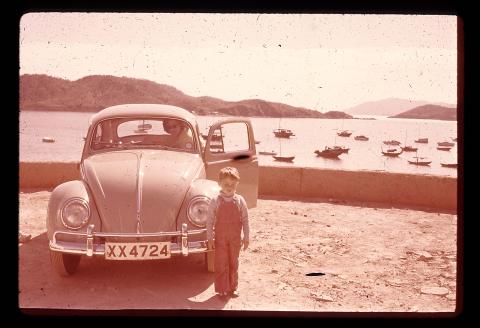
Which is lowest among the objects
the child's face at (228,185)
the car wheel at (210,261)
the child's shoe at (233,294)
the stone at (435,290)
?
the stone at (435,290)

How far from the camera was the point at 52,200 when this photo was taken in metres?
4.58

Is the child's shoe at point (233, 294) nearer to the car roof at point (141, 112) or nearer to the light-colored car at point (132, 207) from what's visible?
the light-colored car at point (132, 207)

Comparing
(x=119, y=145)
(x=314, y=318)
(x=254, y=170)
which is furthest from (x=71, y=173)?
(x=314, y=318)

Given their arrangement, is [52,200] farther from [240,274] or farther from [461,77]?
[461,77]

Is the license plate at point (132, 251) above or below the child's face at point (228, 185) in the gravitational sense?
below

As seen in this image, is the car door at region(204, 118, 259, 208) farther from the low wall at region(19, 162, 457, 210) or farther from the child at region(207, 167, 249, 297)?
the low wall at region(19, 162, 457, 210)

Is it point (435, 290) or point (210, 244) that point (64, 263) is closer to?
point (210, 244)

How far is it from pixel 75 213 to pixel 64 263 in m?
0.66

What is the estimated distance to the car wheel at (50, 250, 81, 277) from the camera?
4688 mm

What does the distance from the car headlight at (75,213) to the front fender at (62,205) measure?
0.03 meters

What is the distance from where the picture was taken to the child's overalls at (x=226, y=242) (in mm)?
4258

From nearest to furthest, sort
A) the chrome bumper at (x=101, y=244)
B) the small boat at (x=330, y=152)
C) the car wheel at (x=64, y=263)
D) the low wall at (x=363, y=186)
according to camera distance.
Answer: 1. the chrome bumper at (x=101, y=244)
2. the car wheel at (x=64, y=263)
3. the low wall at (x=363, y=186)
4. the small boat at (x=330, y=152)

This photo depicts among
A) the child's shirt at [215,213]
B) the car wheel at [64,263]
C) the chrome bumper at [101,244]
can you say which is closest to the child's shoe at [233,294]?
the chrome bumper at [101,244]

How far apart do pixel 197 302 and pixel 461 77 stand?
304 centimetres
